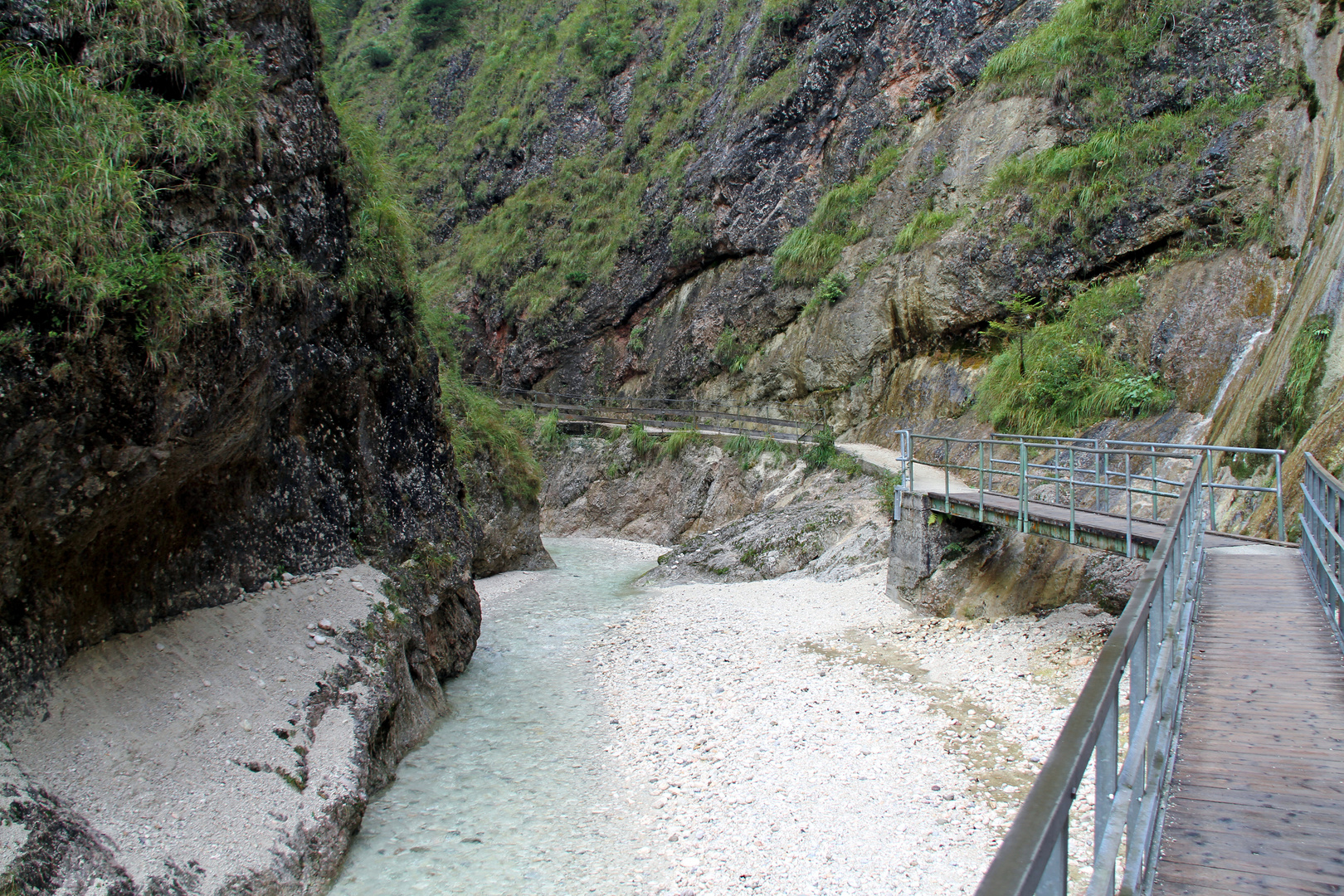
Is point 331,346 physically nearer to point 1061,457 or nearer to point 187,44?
point 187,44

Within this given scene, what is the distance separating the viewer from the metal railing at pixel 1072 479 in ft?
25.6

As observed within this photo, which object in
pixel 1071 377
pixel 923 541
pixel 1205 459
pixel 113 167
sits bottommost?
pixel 923 541

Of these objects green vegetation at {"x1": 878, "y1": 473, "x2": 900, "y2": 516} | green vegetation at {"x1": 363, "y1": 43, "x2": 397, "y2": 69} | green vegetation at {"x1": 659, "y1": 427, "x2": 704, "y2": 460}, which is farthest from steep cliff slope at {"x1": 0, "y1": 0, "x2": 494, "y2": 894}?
green vegetation at {"x1": 363, "y1": 43, "x2": 397, "y2": 69}

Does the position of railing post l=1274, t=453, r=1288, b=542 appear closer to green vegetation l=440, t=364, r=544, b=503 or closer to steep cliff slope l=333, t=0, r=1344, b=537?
steep cliff slope l=333, t=0, r=1344, b=537

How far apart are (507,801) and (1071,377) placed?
37.8 feet

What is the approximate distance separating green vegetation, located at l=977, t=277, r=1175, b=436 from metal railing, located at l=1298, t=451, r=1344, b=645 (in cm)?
654

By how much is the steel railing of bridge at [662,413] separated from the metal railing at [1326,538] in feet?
42.5

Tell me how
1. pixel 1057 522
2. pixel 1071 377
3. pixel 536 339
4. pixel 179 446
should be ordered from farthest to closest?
pixel 536 339 < pixel 1071 377 < pixel 1057 522 < pixel 179 446

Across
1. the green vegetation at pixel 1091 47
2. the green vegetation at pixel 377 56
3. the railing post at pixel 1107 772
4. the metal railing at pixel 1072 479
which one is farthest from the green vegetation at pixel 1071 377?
the green vegetation at pixel 377 56

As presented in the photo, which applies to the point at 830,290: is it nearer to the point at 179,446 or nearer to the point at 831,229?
the point at 831,229

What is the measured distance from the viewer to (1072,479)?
7.99 m

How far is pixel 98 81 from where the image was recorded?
5.25 m

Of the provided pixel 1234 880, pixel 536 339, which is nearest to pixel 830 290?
pixel 536 339

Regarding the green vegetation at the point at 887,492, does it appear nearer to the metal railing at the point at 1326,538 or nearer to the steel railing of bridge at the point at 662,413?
the steel railing of bridge at the point at 662,413
